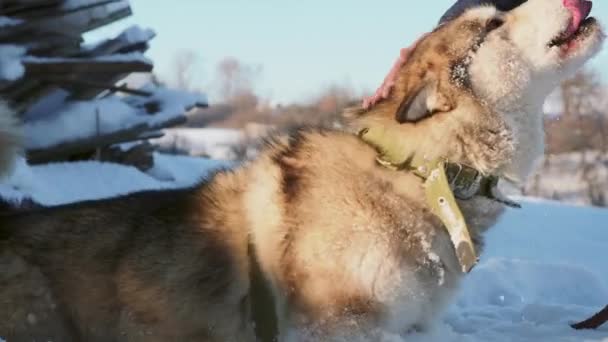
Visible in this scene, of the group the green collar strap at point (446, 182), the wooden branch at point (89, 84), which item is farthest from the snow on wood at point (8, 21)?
the green collar strap at point (446, 182)

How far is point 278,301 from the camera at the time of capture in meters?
2.77

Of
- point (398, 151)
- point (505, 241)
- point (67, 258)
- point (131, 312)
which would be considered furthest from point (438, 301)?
point (505, 241)

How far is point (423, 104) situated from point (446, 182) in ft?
1.04

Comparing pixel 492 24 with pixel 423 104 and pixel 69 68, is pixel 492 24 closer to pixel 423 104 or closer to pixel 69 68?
pixel 423 104

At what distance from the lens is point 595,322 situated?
3834 millimetres

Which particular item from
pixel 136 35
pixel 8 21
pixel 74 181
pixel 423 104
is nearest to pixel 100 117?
pixel 74 181

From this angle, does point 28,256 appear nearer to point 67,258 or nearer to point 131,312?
point 67,258

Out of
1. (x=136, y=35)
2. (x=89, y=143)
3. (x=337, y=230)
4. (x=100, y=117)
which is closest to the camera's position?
(x=337, y=230)

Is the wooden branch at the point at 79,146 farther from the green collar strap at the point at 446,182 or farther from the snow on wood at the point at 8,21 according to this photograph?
the green collar strap at the point at 446,182

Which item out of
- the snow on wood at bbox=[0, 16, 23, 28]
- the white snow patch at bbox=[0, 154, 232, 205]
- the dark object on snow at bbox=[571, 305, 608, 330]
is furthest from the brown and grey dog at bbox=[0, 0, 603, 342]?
the snow on wood at bbox=[0, 16, 23, 28]

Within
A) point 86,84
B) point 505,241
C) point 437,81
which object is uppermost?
point 437,81

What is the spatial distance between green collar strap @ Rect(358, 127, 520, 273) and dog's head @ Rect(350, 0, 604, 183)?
0.04m

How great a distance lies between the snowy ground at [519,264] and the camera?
3.99 meters

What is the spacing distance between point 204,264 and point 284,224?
1.10 ft
